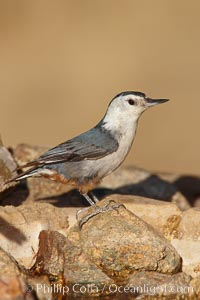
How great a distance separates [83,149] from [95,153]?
0.12 meters

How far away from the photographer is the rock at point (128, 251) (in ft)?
21.3

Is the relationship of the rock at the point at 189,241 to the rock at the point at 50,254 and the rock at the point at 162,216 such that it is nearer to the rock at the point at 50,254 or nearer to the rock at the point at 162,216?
the rock at the point at 162,216

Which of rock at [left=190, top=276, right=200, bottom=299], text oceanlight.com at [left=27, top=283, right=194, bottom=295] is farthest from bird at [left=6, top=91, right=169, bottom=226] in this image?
rock at [left=190, top=276, right=200, bottom=299]

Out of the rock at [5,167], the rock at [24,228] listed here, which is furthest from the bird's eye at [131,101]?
the rock at [24,228]

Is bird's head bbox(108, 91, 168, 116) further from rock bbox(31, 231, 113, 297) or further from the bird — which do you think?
rock bbox(31, 231, 113, 297)

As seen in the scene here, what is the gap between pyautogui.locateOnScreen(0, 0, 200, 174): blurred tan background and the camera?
16.6 metres

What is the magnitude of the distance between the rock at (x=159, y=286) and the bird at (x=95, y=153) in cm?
142

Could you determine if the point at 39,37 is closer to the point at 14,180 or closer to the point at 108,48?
the point at 108,48

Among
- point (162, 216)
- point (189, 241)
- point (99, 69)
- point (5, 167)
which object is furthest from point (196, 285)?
point (99, 69)

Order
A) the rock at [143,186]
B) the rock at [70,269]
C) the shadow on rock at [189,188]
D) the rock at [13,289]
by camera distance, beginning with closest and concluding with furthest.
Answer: the rock at [13,289] < the rock at [70,269] < the rock at [143,186] < the shadow on rock at [189,188]

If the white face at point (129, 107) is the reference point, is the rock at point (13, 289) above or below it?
below

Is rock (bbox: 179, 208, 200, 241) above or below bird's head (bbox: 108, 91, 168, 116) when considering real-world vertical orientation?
below

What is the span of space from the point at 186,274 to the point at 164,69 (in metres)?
12.2

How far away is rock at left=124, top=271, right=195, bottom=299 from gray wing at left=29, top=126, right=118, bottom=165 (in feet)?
5.52
